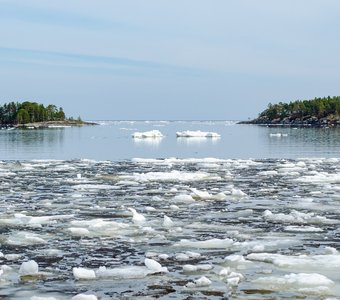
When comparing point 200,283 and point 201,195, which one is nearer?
point 200,283

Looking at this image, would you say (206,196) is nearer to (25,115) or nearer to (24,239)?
(24,239)

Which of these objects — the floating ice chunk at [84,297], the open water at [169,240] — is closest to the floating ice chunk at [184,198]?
the open water at [169,240]

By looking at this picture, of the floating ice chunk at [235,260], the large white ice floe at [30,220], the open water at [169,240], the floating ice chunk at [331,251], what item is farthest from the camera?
the large white ice floe at [30,220]

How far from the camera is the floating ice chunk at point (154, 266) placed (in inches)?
368

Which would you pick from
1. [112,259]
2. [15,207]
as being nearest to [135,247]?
[112,259]

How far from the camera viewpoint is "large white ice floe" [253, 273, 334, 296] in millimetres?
8398

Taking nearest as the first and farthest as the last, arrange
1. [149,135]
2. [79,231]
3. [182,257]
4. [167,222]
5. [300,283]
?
[300,283] → [182,257] → [79,231] → [167,222] → [149,135]

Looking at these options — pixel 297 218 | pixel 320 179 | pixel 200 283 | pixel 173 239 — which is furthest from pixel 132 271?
pixel 320 179

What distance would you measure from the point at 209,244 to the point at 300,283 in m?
2.85

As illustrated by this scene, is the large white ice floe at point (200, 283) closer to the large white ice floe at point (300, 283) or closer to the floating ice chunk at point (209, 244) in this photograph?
the large white ice floe at point (300, 283)

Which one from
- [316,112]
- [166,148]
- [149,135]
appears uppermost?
Answer: [316,112]

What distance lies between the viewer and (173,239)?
11.9 m

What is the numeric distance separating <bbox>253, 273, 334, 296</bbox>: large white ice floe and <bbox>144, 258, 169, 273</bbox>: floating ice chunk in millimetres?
1402

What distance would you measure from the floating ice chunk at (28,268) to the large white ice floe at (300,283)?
3.23 metres
